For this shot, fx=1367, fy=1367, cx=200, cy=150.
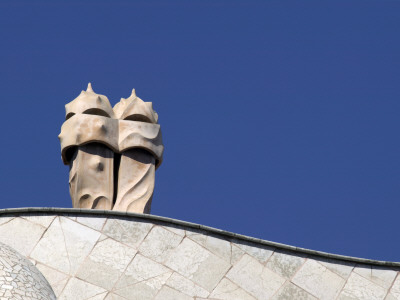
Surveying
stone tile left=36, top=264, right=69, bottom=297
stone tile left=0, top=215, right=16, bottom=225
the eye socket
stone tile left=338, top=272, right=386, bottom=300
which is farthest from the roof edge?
the eye socket

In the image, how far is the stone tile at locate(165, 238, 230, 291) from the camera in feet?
52.7

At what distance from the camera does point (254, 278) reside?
16188 millimetres

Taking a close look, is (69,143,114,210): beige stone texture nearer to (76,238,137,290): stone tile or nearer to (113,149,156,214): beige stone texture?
(113,149,156,214): beige stone texture

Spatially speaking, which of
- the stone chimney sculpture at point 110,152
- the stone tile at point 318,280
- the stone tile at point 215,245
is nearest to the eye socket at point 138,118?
the stone chimney sculpture at point 110,152

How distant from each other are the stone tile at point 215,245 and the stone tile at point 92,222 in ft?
3.56

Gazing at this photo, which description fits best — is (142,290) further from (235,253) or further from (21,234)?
(21,234)

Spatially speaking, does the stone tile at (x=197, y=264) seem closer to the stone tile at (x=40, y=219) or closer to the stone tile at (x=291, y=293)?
the stone tile at (x=291, y=293)

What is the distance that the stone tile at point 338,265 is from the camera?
1645 cm

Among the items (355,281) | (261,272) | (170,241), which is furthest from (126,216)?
(355,281)

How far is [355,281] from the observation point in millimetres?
16406

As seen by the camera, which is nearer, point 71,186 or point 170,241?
point 170,241

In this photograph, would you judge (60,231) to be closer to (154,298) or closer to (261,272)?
(154,298)

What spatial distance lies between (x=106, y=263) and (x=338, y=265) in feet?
9.24

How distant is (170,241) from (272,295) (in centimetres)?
138
